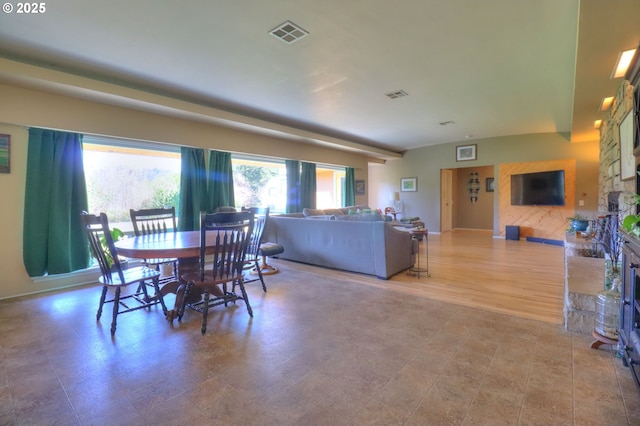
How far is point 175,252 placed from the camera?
259cm

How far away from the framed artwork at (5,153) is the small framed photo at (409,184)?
30.7 ft

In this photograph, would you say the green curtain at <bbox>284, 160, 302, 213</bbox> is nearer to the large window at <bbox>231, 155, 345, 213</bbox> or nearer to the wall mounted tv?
the large window at <bbox>231, 155, 345, 213</bbox>

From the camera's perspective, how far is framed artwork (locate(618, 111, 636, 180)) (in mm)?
2859

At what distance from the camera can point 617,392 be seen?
1.77 metres

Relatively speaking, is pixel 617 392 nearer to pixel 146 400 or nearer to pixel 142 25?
pixel 146 400

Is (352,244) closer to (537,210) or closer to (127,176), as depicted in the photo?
(127,176)

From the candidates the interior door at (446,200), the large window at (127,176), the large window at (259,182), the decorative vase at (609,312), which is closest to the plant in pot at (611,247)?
the decorative vase at (609,312)

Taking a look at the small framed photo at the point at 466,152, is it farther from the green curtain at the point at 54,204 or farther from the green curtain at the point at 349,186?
the green curtain at the point at 54,204

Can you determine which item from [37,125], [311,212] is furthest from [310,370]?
[311,212]

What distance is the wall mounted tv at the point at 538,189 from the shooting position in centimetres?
727

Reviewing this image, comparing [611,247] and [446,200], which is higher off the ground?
[446,200]

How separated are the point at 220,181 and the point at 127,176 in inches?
59.4

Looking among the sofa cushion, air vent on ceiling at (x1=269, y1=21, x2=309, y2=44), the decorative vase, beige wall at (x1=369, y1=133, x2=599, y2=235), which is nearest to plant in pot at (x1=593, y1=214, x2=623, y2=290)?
the decorative vase

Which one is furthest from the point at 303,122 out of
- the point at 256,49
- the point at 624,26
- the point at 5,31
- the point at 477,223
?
the point at 477,223
